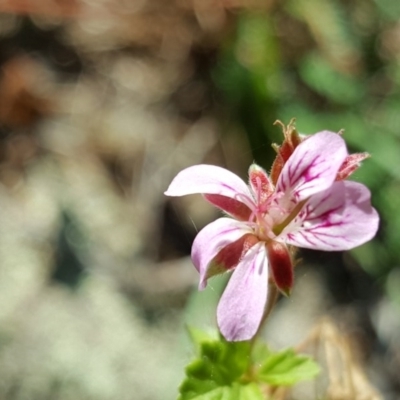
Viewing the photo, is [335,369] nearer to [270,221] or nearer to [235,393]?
[235,393]

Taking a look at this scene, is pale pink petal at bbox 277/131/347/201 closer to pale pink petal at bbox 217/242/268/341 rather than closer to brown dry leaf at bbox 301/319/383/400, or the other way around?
pale pink petal at bbox 217/242/268/341

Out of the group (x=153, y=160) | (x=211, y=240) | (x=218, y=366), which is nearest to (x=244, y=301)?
(x=211, y=240)

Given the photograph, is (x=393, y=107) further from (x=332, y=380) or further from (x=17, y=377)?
(x=17, y=377)

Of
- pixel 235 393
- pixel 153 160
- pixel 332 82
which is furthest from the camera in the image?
pixel 153 160

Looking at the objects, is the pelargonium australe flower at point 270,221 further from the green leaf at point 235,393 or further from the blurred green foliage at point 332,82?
the blurred green foliage at point 332,82

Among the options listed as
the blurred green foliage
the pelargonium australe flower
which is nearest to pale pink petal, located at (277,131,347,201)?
the pelargonium australe flower

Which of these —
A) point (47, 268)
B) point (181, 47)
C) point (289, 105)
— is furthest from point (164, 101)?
point (47, 268)
